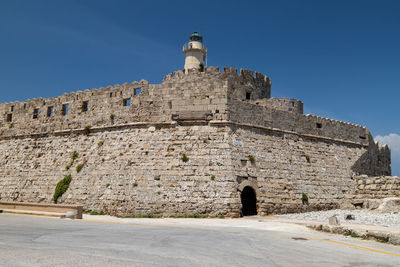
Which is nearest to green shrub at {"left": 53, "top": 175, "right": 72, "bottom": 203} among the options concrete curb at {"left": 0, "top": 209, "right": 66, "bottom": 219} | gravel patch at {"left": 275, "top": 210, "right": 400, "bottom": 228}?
concrete curb at {"left": 0, "top": 209, "right": 66, "bottom": 219}

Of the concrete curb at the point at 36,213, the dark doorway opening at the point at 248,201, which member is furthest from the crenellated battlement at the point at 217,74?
the concrete curb at the point at 36,213

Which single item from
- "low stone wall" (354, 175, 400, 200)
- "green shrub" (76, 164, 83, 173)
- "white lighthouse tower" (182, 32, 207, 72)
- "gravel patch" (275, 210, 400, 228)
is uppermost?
"white lighthouse tower" (182, 32, 207, 72)

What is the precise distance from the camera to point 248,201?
61.4 ft

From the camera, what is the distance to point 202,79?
2062 centimetres

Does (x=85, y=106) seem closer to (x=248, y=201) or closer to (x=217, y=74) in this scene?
(x=217, y=74)

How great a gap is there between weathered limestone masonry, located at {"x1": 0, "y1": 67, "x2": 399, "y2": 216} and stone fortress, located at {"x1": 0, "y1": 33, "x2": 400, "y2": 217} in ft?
0.20

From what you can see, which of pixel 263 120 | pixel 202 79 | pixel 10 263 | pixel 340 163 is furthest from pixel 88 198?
pixel 340 163

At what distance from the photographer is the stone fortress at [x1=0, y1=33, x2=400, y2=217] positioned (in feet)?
58.2

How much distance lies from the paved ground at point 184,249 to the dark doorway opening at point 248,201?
6501 millimetres

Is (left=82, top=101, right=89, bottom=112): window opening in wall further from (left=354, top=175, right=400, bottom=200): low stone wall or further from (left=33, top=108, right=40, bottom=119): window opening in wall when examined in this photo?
(left=354, top=175, right=400, bottom=200): low stone wall

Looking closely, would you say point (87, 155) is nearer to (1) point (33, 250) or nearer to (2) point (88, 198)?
(2) point (88, 198)

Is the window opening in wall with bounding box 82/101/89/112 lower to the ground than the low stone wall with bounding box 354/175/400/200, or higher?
higher

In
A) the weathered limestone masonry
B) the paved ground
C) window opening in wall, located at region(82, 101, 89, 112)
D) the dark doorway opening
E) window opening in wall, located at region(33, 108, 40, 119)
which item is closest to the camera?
the paved ground

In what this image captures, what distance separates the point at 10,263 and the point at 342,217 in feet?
48.5
